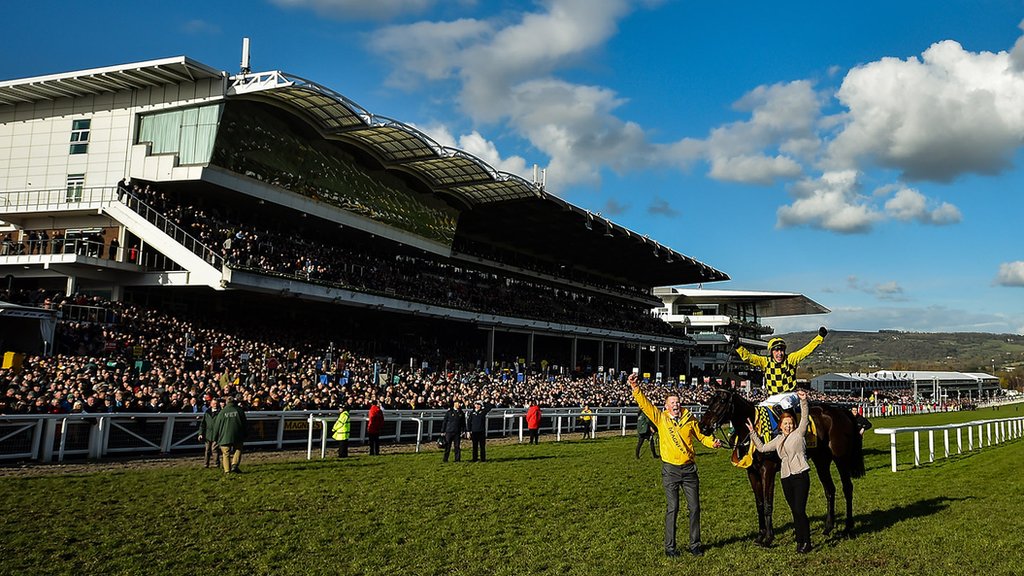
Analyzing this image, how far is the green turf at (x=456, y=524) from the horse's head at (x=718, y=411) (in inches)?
46.6

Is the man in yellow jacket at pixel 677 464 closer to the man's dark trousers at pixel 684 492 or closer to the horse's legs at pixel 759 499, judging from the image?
the man's dark trousers at pixel 684 492

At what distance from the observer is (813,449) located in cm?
859

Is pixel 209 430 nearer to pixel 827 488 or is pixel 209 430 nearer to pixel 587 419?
pixel 827 488

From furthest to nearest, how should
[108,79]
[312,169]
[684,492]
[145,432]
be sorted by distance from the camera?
[312,169] → [108,79] → [145,432] → [684,492]

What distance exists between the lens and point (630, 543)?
7.54 meters

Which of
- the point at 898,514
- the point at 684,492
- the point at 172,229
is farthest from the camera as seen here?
the point at 172,229

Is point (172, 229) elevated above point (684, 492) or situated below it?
above

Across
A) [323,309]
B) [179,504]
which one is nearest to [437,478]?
[179,504]

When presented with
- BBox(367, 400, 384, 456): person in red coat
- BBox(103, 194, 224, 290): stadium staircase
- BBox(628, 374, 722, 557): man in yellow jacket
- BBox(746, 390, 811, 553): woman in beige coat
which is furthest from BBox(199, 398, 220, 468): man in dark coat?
BBox(103, 194, 224, 290): stadium staircase

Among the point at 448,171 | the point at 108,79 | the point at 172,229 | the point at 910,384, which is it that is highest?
the point at 108,79

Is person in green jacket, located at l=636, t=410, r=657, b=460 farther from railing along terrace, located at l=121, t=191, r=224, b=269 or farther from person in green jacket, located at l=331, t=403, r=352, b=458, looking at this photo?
railing along terrace, located at l=121, t=191, r=224, b=269

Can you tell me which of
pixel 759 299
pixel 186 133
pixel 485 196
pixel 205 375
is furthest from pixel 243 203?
pixel 759 299

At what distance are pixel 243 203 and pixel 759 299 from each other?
5790cm

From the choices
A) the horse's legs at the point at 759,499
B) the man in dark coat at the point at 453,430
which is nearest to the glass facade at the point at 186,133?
the man in dark coat at the point at 453,430
